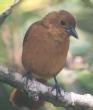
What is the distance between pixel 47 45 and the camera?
1.47 m

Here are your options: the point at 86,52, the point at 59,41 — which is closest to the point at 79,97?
the point at 59,41

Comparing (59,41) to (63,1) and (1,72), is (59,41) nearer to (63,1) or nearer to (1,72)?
(63,1)

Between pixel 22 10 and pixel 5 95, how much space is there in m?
0.31

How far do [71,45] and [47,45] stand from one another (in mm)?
230

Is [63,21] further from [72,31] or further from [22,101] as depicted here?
[22,101]

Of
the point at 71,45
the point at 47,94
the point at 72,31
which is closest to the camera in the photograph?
the point at 47,94

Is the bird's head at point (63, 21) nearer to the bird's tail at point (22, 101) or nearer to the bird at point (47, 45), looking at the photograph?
the bird at point (47, 45)

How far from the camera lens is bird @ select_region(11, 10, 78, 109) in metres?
1.48

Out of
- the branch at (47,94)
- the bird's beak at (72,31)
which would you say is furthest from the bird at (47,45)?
the branch at (47,94)

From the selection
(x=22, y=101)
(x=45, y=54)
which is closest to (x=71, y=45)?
(x=45, y=54)

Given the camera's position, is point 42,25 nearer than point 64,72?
Yes

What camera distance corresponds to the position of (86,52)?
1668mm

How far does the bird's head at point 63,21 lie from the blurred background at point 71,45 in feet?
0.20

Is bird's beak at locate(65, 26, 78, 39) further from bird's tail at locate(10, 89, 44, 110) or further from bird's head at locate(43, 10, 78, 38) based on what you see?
bird's tail at locate(10, 89, 44, 110)
